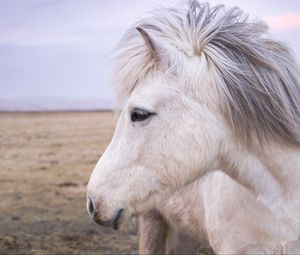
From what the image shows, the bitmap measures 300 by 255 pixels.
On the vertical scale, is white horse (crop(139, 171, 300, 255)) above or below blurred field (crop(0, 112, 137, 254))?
above

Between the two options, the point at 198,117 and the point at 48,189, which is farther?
the point at 48,189

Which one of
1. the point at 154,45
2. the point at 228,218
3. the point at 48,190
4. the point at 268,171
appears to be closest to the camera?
the point at 154,45

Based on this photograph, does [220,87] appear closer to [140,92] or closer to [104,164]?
[140,92]

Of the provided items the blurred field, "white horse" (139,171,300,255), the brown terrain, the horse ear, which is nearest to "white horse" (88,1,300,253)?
the horse ear

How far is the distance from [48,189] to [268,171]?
20.1ft

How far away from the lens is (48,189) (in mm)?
8250

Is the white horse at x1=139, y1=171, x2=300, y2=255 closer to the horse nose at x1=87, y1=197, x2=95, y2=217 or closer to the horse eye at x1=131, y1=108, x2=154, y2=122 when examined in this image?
the horse nose at x1=87, y1=197, x2=95, y2=217

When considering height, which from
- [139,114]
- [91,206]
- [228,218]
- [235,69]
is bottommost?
[228,218]

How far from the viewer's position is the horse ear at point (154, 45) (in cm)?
228

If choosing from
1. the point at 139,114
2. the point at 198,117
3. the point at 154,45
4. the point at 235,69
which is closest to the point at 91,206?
the point at 139,114

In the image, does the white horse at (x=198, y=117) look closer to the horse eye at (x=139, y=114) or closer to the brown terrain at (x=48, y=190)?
the horse eye at (x=139, y=114)

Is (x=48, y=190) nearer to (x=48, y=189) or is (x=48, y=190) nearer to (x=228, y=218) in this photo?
(x=48, y=189)

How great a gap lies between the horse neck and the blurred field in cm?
320

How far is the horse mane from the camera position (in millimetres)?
2434
